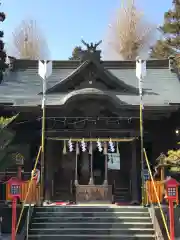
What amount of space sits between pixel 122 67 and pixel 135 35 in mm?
21371

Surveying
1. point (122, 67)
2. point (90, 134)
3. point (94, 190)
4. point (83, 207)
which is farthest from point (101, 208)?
point (122, 67)

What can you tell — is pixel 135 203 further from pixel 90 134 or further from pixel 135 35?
pixel 135 35

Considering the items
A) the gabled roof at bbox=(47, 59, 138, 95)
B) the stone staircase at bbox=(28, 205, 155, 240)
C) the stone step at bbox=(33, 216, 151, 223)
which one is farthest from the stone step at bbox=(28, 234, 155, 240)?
the gabled roof at bbox=(47, 59, 138, 95)

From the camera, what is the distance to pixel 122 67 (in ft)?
67.3

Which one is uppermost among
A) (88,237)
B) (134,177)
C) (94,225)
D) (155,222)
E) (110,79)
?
(110,79)

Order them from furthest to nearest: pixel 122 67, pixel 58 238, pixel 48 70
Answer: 1. pixel 122 67
2. pixel 48 70
3. pixel 58 238

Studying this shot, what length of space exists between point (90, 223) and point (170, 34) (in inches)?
1090

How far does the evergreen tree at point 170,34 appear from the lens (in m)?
33.8

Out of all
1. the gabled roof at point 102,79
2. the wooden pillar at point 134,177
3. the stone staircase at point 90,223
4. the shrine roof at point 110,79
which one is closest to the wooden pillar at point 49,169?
the shrine roof at point 110,79

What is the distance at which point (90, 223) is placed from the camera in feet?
38.2

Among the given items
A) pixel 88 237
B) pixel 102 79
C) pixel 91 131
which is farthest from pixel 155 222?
pixel 102 79

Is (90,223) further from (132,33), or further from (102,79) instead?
(132,33)

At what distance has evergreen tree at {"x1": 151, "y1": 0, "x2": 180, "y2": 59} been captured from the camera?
33750 millimetres

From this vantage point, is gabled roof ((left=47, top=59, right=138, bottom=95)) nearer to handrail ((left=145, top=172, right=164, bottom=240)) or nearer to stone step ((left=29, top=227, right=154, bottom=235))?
handrail ((left=145, top=172, right=164, bottom=240))
